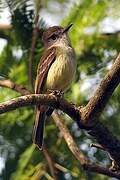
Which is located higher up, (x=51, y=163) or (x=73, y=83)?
(x=73, y=83)

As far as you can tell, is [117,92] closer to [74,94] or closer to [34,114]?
[74,94]

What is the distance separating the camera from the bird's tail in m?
3.96

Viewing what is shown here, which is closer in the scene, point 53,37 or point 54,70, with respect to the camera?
point 54,70

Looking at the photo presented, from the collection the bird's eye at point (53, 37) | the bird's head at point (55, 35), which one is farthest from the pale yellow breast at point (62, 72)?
the bird's eye at point (53, 37)

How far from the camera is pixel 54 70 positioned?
14.5 ft

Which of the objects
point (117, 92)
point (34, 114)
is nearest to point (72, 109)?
point (117, 92)

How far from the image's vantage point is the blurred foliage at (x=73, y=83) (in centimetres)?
419

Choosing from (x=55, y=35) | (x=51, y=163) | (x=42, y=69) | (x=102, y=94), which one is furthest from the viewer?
(x=55, y=35)

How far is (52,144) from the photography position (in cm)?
443

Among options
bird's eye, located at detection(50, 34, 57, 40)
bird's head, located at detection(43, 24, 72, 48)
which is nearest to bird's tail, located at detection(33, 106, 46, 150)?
bird's head, located at detection(43, 24, 72, 48)

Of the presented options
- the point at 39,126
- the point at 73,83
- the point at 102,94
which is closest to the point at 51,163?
the point at 39,126

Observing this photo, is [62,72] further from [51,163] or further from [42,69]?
[51,163]

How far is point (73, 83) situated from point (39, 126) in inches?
14.8

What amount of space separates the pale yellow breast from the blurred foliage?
70 mm
